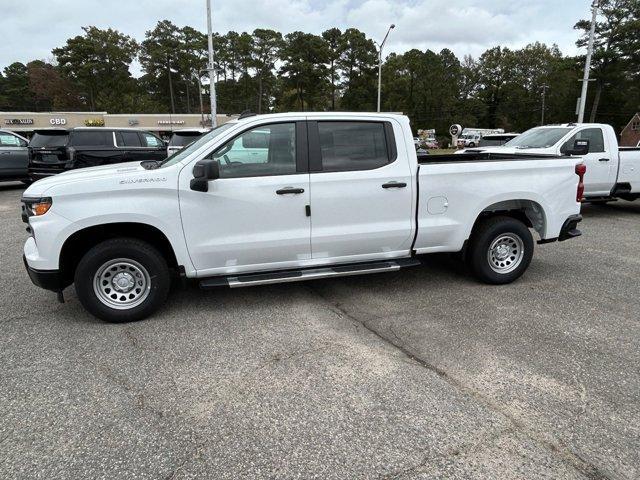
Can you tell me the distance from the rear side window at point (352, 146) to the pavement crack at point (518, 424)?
165 centimetres

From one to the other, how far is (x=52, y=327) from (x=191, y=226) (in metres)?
1.61

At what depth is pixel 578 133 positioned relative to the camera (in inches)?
379

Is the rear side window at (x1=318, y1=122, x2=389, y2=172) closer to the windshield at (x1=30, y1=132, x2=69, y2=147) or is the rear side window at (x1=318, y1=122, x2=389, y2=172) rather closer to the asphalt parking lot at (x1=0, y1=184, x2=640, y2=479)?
the asphalt parking lot at (x1=0, y1=184, x2=640, y2=479)

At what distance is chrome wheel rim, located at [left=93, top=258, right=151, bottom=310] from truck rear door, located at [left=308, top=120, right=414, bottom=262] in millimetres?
1692

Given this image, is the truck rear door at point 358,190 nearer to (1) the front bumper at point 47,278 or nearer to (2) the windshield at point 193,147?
(2) the windshield at point 193,147

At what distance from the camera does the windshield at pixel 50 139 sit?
40.9 ft

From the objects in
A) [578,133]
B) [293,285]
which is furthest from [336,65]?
[293,285]

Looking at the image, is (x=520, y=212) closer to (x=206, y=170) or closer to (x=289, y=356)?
(x=289, y=356)

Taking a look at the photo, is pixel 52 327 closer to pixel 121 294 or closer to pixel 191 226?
pixel 121 294

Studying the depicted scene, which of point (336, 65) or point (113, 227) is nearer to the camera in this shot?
point (113, 227)

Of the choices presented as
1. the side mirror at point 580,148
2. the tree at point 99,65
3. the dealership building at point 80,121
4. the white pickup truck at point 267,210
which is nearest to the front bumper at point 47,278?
the white pickup truck at point 267,210


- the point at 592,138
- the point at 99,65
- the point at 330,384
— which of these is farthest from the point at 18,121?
the point at 330,384

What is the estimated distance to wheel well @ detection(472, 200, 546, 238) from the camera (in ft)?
17.6

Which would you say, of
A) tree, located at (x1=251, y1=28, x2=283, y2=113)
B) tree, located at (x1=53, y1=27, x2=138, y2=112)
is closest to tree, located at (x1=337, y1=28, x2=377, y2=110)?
tree, located at (x1=251, y1=28, x2=283, y2=113)
